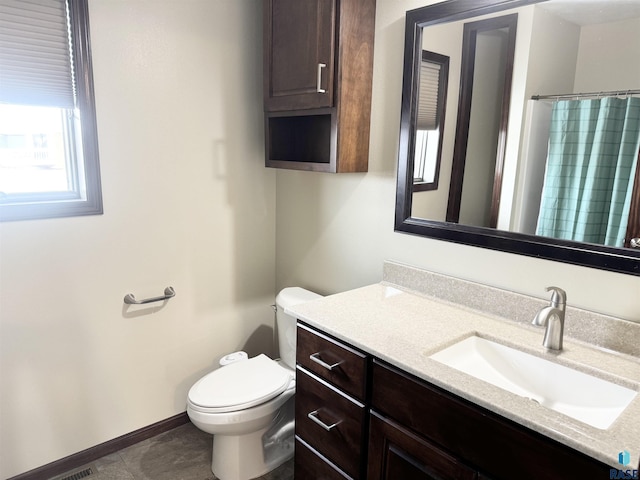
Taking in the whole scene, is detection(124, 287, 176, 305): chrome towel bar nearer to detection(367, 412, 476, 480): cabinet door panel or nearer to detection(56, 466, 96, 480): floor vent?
detection(56, 466, 96, 480): floor vent

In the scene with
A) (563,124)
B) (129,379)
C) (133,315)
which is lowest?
(129,379)

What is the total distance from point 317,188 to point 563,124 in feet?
3.85

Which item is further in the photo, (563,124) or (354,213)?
(354,213)

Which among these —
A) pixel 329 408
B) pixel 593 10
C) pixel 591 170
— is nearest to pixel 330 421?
pixel 329 408

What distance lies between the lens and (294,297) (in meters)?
2.17

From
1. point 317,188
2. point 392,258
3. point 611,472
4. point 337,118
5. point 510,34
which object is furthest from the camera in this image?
point 317,188

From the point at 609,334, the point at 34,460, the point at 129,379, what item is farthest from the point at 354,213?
the point at 34,460

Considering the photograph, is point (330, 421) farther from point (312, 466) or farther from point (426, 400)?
point (426, 400)

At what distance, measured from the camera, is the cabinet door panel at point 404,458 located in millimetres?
1128

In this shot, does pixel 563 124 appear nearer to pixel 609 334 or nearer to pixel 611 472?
pixel 609 334

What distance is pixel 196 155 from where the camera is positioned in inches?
84.0

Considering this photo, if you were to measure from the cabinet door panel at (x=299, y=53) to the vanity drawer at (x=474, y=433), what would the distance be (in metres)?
1.14

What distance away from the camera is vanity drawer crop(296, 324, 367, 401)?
1352mm
